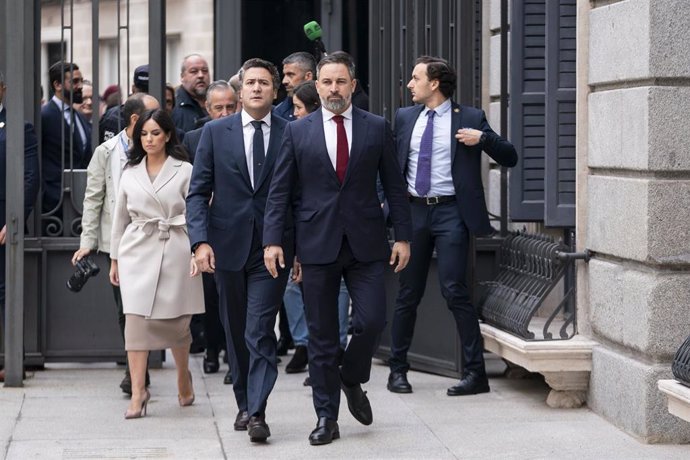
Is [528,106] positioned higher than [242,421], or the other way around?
[528,106]

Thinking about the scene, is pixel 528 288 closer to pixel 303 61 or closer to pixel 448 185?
pixel 448 185

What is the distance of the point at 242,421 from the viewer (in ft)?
28.5

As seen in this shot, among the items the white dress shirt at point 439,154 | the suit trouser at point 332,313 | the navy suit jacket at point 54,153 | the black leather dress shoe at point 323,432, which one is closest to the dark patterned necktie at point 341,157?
the suit trouser at point 332,313

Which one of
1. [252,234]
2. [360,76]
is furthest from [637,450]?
[360,76]

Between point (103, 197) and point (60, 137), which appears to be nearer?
point (103, 197)

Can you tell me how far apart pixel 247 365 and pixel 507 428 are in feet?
4.62

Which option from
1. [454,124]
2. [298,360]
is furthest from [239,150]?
[298,360]

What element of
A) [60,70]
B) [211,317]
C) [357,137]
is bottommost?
[211,317]

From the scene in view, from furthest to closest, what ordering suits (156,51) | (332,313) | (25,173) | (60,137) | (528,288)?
(60,137), (156,51), (25,173), (528,288), (332,313)

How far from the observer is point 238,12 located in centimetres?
1558

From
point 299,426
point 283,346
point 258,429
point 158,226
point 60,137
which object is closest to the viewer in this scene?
point 258,429

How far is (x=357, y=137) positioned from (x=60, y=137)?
10.7ft

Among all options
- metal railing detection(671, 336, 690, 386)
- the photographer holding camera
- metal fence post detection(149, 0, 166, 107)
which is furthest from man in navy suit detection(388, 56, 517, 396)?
→ metal railing detection(671, 336, 690, 386)

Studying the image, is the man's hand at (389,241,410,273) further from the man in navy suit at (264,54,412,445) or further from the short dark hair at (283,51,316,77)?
the short dark hair at (283,51,316,77)
